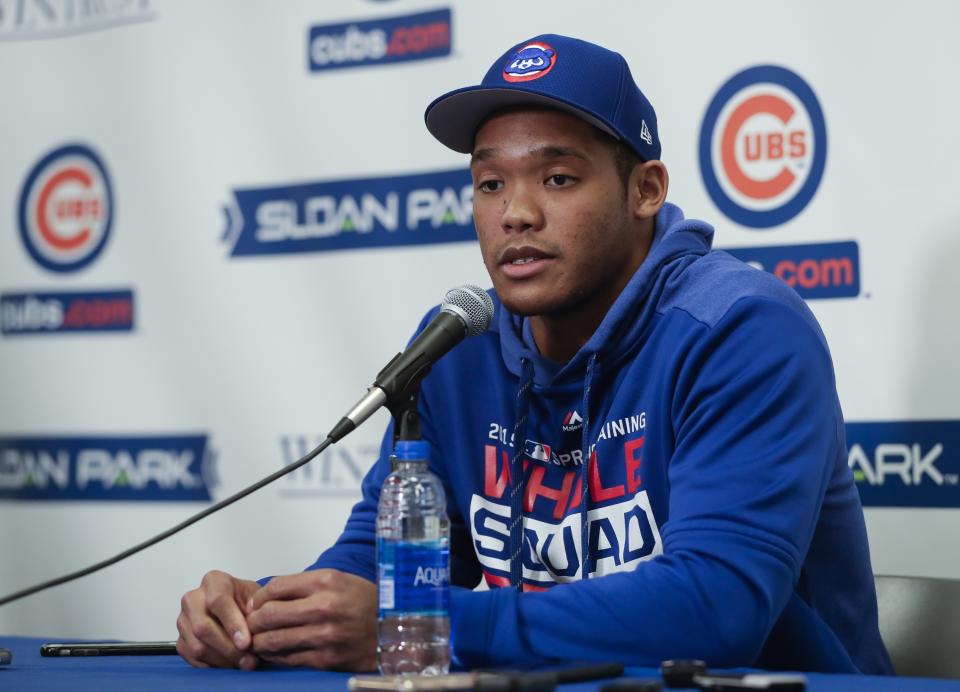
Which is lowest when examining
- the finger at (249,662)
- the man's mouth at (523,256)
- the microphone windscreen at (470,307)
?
the finger at (249,662)

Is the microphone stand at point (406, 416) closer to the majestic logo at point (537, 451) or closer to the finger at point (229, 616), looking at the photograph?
the finger at point (229, 616)

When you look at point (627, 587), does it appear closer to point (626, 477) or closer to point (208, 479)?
point (626, 477)

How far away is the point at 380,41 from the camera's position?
263 cm

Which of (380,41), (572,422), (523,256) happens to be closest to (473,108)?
(523,256)

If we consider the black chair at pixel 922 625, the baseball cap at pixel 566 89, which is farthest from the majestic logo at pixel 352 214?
the black chair at pixel 922 625

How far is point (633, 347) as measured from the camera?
168 centimetres

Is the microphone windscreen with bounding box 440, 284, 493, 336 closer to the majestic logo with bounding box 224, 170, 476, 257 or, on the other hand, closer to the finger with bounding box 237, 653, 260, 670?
the finger with bounding box 237, 653, 260, 670

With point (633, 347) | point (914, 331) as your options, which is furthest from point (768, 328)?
point (914, 331)

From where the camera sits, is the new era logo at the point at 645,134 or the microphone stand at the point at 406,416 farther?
the new era logo at the point at 645,134

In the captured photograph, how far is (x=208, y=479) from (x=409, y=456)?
1666mm

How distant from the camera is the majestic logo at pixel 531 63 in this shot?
167 cm

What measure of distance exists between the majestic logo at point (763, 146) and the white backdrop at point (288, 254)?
0.08 feet

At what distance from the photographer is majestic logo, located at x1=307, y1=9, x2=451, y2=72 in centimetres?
255

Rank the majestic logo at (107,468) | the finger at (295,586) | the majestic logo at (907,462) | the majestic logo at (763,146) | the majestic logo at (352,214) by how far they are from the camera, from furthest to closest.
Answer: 1. the majestic logo at (107,468)
2. the majestic logo at (352,214)
3. the majestic logo at (763,146)
4. the majestic logo at (907,462)
5. the finger at (295,586)
